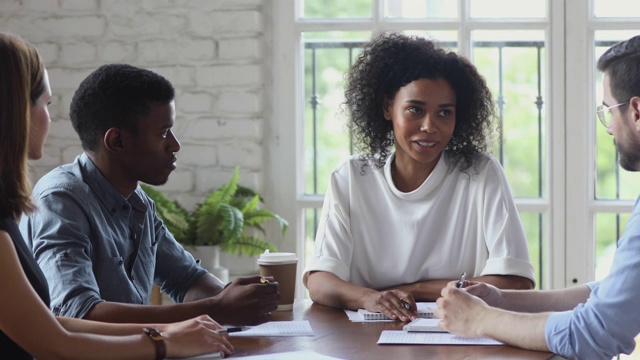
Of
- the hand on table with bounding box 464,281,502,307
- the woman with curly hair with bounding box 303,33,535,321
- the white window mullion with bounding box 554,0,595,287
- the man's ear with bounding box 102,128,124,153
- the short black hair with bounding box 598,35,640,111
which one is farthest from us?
the white window mullion with bounding box 554,0,595,287

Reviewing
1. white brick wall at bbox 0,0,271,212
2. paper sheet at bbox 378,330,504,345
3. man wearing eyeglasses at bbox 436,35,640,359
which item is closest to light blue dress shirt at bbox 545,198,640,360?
man wearing eyeglasses at bbox 436,35,640,359

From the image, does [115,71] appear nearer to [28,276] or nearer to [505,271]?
[28,276]

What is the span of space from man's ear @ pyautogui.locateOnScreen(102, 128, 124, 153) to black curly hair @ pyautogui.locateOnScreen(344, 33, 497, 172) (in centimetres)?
79

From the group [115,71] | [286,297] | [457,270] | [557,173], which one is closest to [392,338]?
[286,297]

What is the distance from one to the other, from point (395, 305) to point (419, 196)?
1.72ft

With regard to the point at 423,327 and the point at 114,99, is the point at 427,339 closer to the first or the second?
the point at 423,327

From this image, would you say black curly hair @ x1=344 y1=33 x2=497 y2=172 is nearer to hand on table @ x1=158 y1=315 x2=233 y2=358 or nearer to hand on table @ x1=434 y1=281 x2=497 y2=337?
hand on table @ x1=434 y1=281 x2=497 y2=337

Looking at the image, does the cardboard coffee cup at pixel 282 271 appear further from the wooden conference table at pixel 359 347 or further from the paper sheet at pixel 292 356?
the paper sheet at pixel 292 356

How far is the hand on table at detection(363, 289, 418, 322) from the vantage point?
219cm

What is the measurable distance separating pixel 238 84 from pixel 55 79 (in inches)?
30.6

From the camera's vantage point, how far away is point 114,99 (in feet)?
7.48

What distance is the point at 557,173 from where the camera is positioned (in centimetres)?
379

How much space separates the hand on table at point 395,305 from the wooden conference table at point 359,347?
46mm

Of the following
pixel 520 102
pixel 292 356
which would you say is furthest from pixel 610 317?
pixel 520 102
